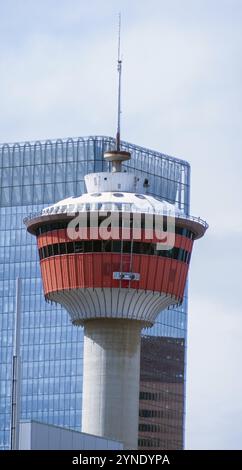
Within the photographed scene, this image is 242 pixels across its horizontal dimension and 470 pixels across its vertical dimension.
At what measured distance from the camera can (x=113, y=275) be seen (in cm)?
17688

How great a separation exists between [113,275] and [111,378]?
959 cm

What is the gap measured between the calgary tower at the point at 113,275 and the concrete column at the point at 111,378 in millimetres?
90

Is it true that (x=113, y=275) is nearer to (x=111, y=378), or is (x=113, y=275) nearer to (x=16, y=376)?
(x=111, y=378)

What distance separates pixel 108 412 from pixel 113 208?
18.6 m

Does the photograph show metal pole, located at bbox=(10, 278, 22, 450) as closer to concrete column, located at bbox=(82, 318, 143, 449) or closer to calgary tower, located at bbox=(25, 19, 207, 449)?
concrete column, located at bbox=(82, 318, 143, 449)

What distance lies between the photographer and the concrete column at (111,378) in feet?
571

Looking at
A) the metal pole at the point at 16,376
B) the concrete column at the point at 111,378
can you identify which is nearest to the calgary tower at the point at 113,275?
the concrete column at the point at 111,378

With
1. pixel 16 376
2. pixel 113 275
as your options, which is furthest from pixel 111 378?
pixel 16 376

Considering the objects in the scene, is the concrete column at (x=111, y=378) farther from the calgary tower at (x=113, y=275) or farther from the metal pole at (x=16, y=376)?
the metal pole at (x=16, y=376)

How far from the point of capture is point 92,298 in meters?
177

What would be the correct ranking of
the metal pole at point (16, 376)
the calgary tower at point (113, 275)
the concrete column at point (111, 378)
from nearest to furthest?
the metal pole at point (16, 376)
the concrete column at point (111, 378)
the calgary tower at point (113, 275)
